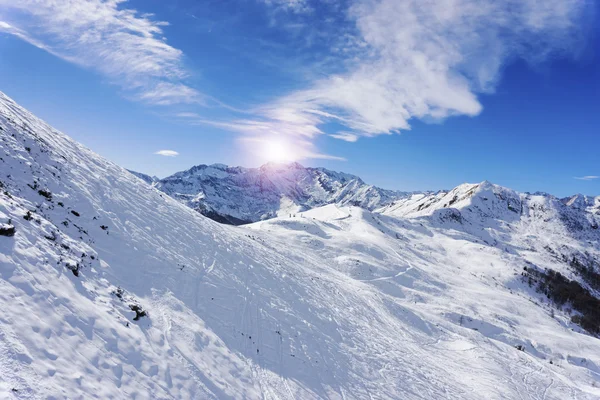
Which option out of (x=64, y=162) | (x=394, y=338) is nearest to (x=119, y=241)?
(x=64, y=162)

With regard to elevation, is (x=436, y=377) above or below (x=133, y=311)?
below

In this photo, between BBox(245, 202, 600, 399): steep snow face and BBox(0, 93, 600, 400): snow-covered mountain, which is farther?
BBox(245, 202, 600, 399): steep snow face

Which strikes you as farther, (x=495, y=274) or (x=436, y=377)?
(x=495, y=274)

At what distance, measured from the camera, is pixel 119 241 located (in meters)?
17.2

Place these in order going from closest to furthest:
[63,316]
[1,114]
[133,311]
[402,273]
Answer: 1. [63,316]
2. [133,311]
3. [1,114]
4. [402,273]

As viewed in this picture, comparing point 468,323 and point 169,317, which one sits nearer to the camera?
point 169,317

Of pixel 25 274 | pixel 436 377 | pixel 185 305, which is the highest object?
pixel 25 274

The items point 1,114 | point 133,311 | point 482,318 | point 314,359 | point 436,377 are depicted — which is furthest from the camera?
point 482,318

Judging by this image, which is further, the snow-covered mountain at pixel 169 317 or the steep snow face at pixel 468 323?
the steep snow face at pixel 468 323

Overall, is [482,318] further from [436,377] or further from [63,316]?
[63,316]

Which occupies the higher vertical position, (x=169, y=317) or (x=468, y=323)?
(x=169, y=317)

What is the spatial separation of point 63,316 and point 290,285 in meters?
18.0

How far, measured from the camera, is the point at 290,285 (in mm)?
26234

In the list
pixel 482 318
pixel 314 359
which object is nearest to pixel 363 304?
pixel 314 359
